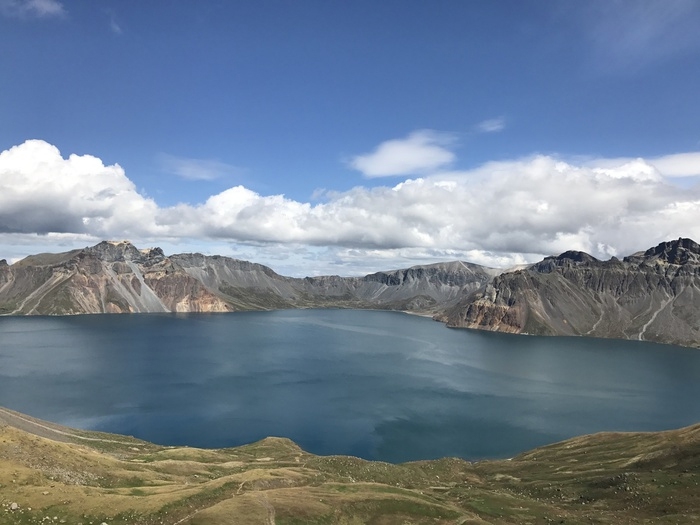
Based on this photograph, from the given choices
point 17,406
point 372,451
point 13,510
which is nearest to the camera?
point 13,510

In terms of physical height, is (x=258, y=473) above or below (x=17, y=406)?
above

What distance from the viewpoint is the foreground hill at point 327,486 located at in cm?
5025

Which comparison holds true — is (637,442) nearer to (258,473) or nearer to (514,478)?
(514,478)

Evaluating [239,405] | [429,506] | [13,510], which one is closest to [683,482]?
[429,506]

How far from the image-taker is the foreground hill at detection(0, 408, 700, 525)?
5025cm

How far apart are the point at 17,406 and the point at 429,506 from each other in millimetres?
156027

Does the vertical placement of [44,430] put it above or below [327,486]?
below

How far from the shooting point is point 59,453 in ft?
223

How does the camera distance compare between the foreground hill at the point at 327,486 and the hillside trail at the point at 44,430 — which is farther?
the hillside trail at the point at 44,430

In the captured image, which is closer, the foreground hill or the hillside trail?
the foreground hill

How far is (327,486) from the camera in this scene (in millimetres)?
68625

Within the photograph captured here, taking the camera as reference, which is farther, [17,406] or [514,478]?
[17,406]

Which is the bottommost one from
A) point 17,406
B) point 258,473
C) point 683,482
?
point 17,406

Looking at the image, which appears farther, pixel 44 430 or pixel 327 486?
pixel 44 430
